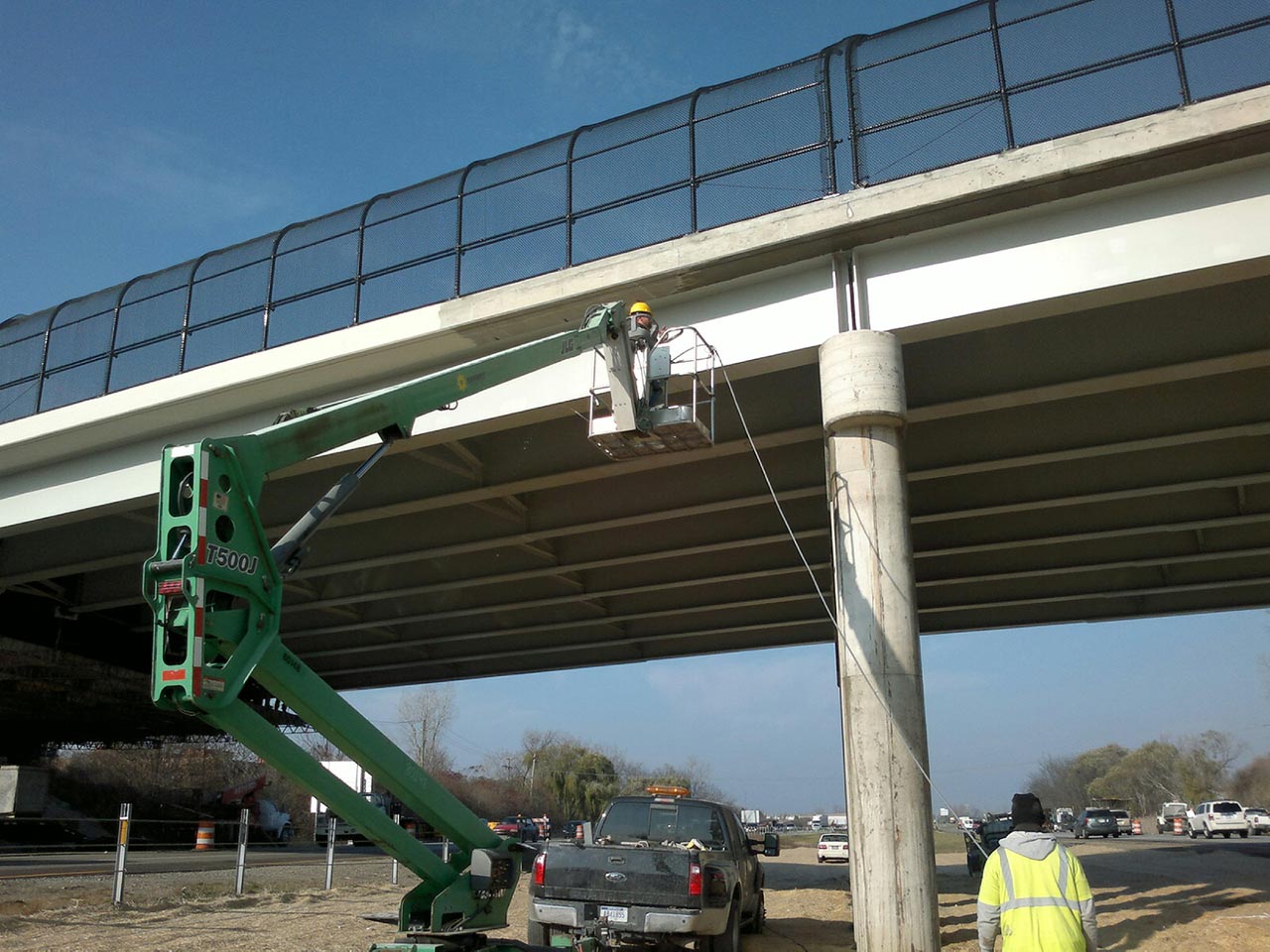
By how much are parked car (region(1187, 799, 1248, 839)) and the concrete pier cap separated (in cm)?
4615

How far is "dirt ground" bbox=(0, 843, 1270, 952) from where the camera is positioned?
1229 centimetres

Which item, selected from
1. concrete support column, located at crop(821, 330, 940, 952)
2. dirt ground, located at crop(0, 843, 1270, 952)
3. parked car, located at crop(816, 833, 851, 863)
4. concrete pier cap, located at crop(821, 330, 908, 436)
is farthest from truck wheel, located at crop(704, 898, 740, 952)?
parked car, located at crop(816, 833, 851, 863)

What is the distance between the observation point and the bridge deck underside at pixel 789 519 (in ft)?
51.4

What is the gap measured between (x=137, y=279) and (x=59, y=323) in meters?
2.49

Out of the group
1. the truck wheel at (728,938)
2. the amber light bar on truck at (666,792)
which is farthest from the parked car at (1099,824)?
the truck wheel at (728,938)

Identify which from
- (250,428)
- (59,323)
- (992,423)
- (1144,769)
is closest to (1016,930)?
(992,423)

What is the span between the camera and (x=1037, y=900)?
5215 millimetres

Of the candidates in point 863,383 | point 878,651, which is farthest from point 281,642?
point 863,383

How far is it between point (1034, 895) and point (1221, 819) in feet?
172

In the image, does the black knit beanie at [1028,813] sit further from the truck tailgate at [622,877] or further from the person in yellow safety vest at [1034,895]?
the truck tailgate at [622,877]

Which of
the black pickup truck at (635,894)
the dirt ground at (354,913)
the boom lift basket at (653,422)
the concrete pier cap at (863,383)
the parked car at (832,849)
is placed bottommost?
the parked car at (832,849)

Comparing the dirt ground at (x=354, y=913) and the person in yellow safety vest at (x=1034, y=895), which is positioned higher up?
the person in yellow safety vest at (x=1034, y=895)

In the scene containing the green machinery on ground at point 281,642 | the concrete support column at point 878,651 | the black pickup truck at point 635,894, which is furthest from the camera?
the concrete support column at point 878,651

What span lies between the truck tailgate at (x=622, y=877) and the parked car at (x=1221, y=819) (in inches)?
1899
